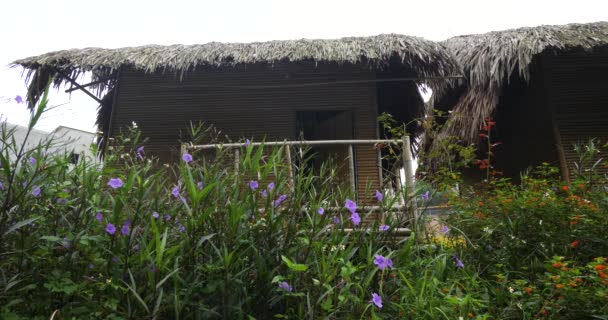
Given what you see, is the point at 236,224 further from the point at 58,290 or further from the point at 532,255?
the point at 532,255

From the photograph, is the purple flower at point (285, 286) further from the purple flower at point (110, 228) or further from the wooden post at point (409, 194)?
the wooden post at point (409, 194)

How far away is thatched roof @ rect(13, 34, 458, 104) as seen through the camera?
4.68m

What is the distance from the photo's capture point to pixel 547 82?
5820 mm

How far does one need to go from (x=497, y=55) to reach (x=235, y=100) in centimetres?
355

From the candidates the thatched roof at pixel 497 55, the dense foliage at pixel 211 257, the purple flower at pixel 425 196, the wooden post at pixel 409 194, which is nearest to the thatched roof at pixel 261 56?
the thatched roof at pixel 497 55

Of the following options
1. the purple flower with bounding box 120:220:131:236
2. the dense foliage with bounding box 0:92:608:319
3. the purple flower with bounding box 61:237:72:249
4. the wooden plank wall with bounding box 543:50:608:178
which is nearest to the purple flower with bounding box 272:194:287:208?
the dense foliage with bounding box 0:92:608:319

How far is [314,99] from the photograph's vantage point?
5.46 meters

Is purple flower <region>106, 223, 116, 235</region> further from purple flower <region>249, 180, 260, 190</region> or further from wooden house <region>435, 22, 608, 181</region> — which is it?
wooden house <region>435, 22, 608, 181</region>

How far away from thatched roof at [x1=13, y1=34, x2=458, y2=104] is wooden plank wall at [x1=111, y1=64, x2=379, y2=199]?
519mm

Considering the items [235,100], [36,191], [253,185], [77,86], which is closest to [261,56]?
[235,100]

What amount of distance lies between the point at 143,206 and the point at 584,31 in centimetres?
584

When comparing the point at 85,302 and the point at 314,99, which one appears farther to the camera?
the point at 314,99

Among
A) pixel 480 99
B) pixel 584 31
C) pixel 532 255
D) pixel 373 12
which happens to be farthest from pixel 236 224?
pixel 584 31

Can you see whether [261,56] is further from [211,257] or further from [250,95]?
[211,257]
